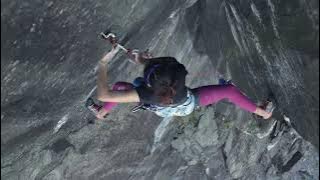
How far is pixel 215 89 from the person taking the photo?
212 inches

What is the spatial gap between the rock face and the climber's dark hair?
0.82m

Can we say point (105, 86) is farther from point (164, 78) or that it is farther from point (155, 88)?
point (164, 78)

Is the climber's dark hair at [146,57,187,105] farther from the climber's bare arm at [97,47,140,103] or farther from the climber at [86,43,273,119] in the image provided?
the climber's bare arm at [97,47,140,103]

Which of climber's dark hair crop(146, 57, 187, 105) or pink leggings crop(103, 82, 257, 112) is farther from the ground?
climber's dark hair crop(146, 57, 187, 105)

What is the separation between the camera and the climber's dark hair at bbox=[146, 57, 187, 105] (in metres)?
4.50

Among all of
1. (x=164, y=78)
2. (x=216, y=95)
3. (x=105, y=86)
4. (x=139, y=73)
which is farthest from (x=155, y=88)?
(x=139, y=73)

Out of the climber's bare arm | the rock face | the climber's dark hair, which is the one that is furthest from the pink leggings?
the climber's dark hair

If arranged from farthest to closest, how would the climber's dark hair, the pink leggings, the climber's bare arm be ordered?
1. the pink leggings
2. the climber's bare arm
3. the climber's dark hair

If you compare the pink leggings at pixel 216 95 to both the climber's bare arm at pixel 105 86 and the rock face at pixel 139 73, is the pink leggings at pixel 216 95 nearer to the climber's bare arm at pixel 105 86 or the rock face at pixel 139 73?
the rock face at pixel 139 73

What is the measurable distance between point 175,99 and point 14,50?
5.00 ft

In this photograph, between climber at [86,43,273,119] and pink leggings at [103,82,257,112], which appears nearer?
climber at [86,43,273,119]

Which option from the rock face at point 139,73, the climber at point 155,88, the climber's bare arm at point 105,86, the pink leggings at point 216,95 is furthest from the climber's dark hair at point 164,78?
the rock face at point 139,73

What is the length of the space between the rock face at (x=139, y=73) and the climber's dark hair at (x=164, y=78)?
2.68 feet

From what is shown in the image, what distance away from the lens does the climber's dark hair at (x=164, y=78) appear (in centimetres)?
450
